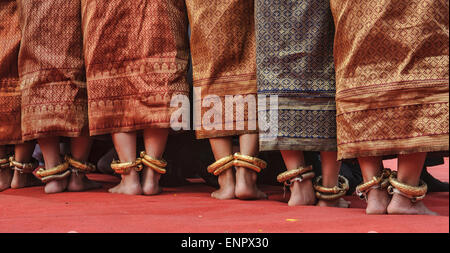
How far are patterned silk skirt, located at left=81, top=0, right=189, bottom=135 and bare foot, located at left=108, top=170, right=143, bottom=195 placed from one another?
0.26 metres

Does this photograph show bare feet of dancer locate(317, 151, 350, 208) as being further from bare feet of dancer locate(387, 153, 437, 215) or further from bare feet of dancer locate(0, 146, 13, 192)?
bare feet of dancer locate(0, 146, 13, 192)

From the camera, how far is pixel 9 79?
306 centimetres

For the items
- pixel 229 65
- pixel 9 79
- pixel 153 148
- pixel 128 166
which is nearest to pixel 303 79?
pixel 229 65

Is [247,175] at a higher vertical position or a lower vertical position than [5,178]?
higher

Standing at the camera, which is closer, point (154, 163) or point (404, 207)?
point (404, 207)

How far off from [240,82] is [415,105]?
0.91m

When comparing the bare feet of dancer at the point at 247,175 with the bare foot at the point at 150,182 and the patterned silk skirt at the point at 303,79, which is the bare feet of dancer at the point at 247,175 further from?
the bare foot at the point at 150,182

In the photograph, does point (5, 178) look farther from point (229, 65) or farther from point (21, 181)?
point (229, 65)

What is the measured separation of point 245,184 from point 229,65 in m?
0.62

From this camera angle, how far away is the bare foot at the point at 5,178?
3.14 meters

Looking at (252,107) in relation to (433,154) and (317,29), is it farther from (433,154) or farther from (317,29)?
(433,154)

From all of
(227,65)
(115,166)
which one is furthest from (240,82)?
(115,166)

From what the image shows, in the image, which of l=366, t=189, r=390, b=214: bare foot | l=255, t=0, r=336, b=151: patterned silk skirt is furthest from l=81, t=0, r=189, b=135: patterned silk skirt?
l=366, t=189, r=390, b=214: bare foot

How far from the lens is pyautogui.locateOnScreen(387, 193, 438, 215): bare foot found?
1837mm
